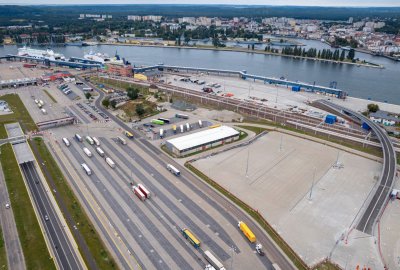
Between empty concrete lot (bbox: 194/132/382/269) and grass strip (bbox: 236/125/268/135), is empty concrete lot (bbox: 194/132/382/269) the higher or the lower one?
the lower one

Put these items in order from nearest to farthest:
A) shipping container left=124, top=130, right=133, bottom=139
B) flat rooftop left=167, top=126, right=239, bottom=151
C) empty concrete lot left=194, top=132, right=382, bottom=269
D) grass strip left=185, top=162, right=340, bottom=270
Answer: grass strip left=185, top=162, right=340, bottom=270 → empty concrete lot left=194, top=132, right=382, bottom=269 → flat rooftop left=167, top=126, right=239, bottom=151 → shipping container left=124, top=130, right=133, bottom=139

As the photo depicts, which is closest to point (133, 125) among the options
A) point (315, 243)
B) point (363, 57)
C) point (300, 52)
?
point (315, 243)

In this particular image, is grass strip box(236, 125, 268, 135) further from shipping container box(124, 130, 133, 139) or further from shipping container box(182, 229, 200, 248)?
shipping container box(182, 229, 200, 248)

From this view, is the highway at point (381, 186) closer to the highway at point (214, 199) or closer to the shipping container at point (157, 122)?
the highway at point (214, 199)

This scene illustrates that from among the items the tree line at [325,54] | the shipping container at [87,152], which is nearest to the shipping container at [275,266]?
the shipping container at [87,152]

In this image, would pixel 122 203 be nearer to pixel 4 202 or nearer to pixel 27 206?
pixel 27 206

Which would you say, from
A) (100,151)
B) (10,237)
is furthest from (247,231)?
(100,151)

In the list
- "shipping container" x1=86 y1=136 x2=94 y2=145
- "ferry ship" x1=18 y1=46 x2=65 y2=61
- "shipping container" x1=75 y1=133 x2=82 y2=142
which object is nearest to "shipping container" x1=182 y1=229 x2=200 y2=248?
"shipping container" x1=86 y1=136 x2=94 y2=145
